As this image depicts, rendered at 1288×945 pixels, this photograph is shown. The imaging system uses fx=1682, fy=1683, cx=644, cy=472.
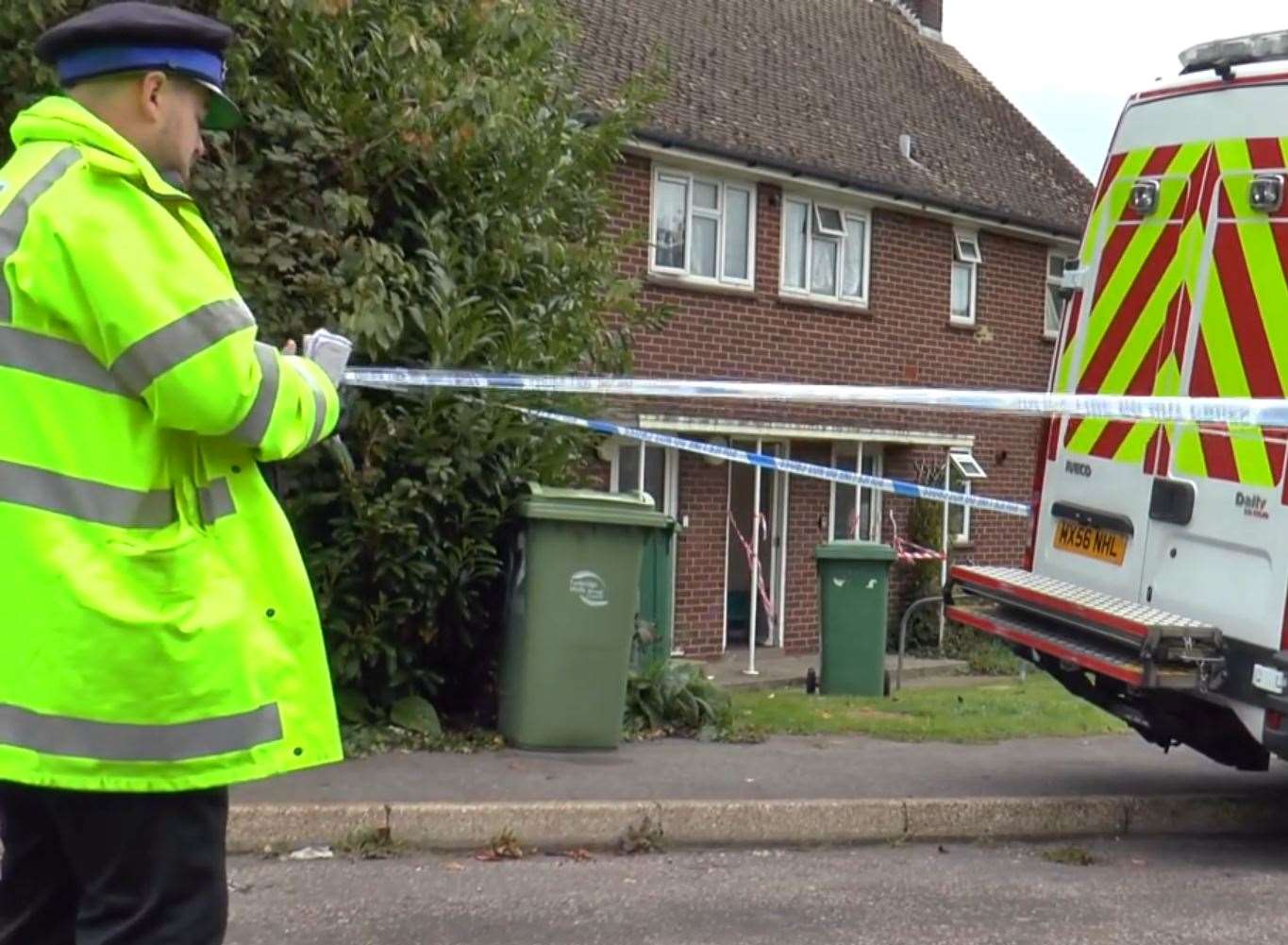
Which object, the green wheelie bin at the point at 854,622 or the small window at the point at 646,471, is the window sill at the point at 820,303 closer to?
the small window at the point at 646,471

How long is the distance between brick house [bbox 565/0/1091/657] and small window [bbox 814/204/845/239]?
3 cm

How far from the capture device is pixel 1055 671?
7535 millimetres

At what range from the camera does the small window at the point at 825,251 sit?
52.7 feet

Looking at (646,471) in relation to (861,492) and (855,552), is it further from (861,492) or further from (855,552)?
(861,492)

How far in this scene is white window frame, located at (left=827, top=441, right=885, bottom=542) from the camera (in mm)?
16688

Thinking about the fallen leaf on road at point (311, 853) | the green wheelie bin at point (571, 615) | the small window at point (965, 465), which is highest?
the small window at point (965, 465)

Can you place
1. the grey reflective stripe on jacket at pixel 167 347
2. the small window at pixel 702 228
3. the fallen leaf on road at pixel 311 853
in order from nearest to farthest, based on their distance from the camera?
the grey reflective stripe on jacket at pixel 167 347, the fallen leaf on road at pixel 311 853, the small window at pixel 702 228

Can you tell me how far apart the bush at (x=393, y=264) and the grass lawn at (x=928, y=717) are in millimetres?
2070

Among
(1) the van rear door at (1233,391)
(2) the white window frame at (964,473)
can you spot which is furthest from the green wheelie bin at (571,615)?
(2) the white window frame at (964,473)

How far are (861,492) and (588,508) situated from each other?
9490 mm

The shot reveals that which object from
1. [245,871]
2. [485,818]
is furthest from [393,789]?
[245,871]

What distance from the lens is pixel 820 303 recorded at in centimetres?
1623

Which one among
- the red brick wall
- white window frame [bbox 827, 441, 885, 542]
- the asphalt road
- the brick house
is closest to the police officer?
the asphalt road

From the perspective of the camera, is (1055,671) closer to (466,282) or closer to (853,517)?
(466,282)
